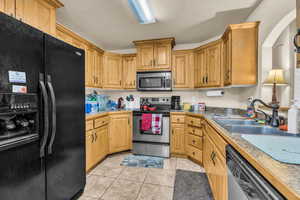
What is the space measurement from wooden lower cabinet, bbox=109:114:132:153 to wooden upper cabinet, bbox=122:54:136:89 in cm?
76

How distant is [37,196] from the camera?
112 cm

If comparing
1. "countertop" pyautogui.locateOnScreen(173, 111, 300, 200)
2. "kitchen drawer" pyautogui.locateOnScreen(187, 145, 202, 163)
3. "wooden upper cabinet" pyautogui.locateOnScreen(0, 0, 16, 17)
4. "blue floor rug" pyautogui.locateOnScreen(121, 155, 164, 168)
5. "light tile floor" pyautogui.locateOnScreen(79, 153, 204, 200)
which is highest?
"wooden upper cabinet" pyautogui.locateOnScreen(0, 0, 16, 17)

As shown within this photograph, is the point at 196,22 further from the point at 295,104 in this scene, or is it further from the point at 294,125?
the point at 294,125

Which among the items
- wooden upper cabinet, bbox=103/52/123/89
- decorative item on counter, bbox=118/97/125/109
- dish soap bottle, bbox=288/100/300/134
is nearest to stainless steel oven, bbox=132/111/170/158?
decorative item on counter, bbox=118/97/125/109

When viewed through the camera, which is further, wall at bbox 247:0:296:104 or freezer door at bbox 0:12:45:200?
wall at bbox 247:0:296:104

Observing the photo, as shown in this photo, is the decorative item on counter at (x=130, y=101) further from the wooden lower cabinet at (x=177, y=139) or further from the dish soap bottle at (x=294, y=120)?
the dish soap bottle at (x=294, y=120)

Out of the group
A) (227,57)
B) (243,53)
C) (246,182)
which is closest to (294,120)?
(246,182)

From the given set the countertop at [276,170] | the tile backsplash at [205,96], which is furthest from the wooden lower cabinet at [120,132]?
the countertop at [276,170]

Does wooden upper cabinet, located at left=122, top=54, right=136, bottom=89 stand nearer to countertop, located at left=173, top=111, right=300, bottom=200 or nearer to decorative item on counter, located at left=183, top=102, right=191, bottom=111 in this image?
decorative item on counter, located at left=183, top=102, right=191, bottom=111

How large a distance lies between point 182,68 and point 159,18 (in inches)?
45.0

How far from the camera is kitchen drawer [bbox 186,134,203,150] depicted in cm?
238

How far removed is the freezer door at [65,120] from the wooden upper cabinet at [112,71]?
4.69 feet

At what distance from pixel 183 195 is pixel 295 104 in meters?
1.48

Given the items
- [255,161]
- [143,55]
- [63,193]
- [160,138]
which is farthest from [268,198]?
[143,55]
